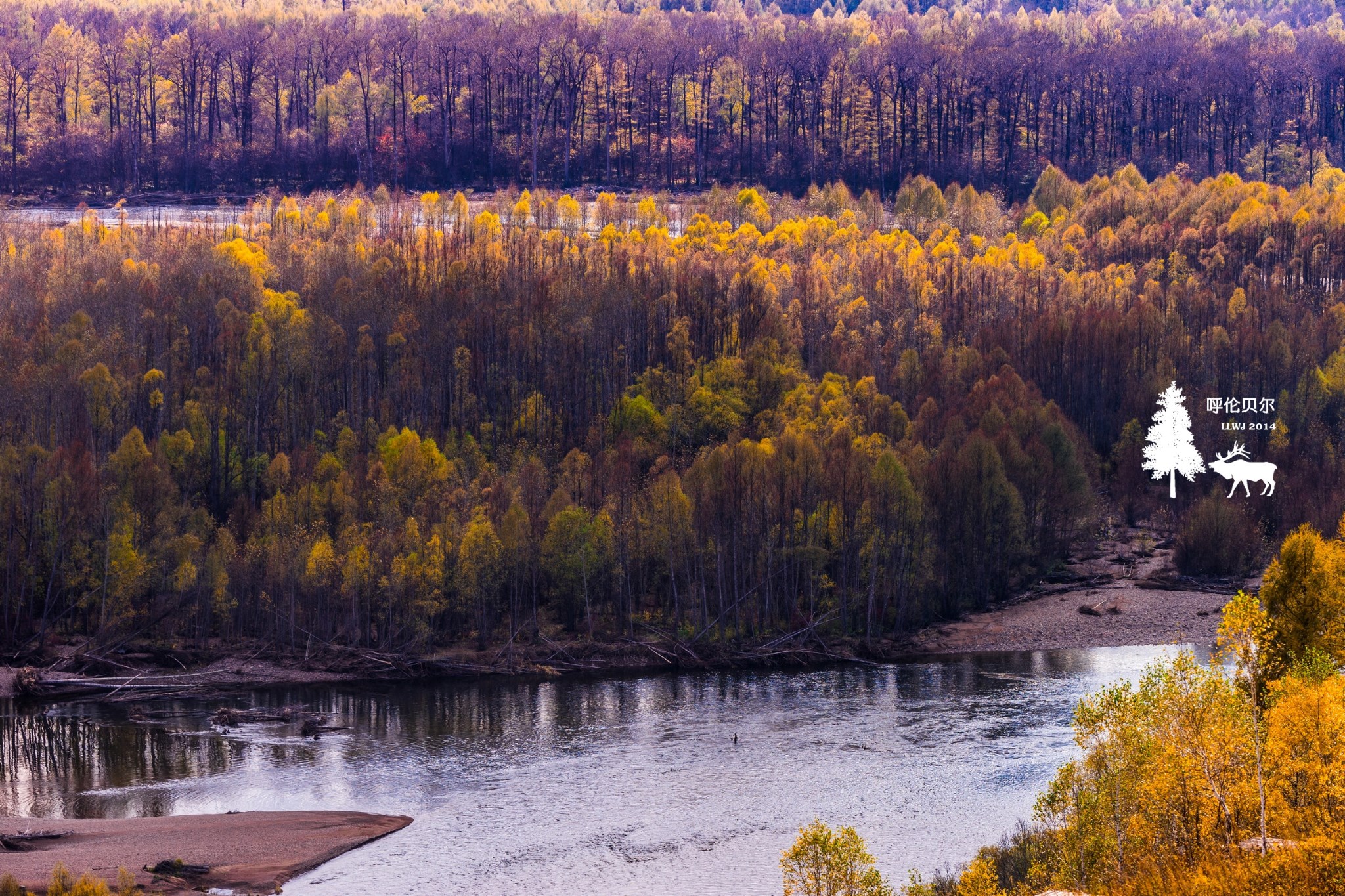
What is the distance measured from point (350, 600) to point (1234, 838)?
195 feet

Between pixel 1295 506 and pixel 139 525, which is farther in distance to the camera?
pixel 1295 506

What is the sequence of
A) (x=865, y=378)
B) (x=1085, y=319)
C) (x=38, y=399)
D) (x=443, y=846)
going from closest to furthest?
(x=443, y=846), (x=38, y=399), (x=865, y=378), (x=1085, y=319)

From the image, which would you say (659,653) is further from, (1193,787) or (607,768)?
(1193,787)

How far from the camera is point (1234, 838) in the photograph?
3484 cm

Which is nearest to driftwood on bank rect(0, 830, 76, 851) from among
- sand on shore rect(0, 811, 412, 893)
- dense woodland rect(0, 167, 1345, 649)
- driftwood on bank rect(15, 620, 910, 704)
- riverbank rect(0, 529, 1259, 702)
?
sand on shore rect(0, 811, 412, 893)

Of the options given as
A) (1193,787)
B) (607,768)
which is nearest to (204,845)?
(607,768)

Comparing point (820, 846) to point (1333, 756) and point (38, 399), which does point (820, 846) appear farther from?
point (38, 399)

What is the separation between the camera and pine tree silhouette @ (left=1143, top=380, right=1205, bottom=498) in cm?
10806

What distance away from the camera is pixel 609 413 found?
114562 millimetres

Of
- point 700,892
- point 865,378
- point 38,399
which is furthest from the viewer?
point 865,378

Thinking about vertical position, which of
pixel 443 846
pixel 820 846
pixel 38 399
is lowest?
pixel 443 846

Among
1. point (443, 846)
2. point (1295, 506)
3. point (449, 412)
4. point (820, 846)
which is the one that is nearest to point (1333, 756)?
point (820, 846)

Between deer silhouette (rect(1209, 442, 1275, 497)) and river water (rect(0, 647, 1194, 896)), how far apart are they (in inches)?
836

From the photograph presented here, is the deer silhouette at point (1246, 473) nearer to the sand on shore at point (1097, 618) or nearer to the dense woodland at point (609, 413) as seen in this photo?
the dense woodland at point (609, 413)
